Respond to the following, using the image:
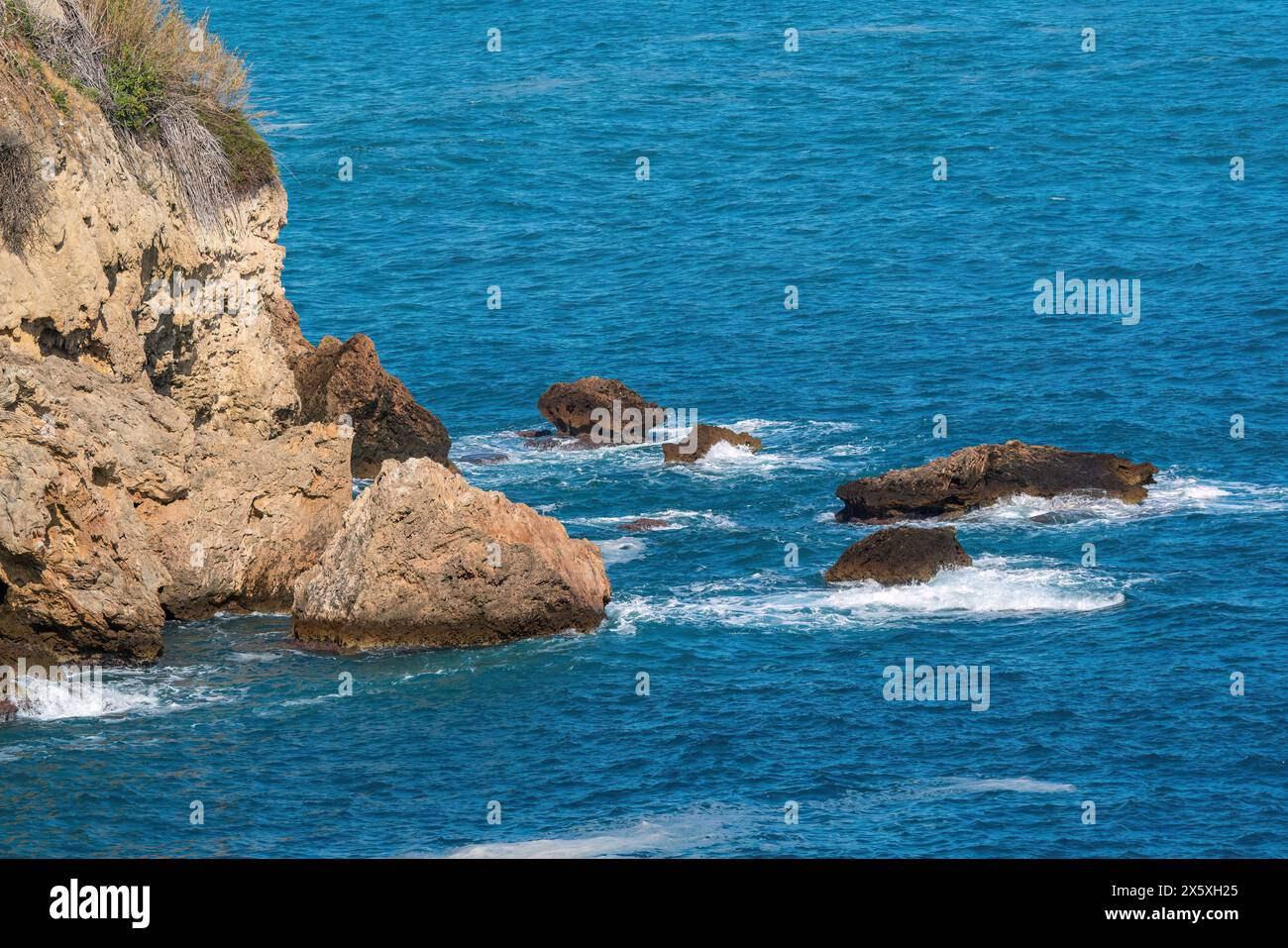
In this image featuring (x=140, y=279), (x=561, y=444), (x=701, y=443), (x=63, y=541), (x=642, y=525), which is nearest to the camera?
(x=63, y=541)

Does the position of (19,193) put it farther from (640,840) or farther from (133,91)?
(640,840)

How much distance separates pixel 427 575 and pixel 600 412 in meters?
23.0

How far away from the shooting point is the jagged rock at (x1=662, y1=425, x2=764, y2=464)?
67812 millimetres

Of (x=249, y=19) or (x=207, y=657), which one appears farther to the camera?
(x=249, y=19)

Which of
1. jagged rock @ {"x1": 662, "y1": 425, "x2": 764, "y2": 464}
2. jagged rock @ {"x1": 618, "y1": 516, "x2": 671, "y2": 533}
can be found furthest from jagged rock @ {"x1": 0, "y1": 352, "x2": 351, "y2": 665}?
jagged rock @ {"x1": 662, "y1": 425, "x2": 764, "y2": 464}

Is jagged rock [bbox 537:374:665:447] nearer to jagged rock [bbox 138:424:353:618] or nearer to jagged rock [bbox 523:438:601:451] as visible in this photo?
jagged rock [bbox 523:438:601:451]

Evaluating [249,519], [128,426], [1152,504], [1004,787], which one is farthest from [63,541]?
[1152,504]

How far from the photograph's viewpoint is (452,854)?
37750 millimetres

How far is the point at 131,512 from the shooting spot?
4869 cm

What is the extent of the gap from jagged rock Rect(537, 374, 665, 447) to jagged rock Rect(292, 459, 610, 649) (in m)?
20.7

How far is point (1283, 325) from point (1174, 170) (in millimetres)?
23894

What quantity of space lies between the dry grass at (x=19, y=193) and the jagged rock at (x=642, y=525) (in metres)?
19.1
